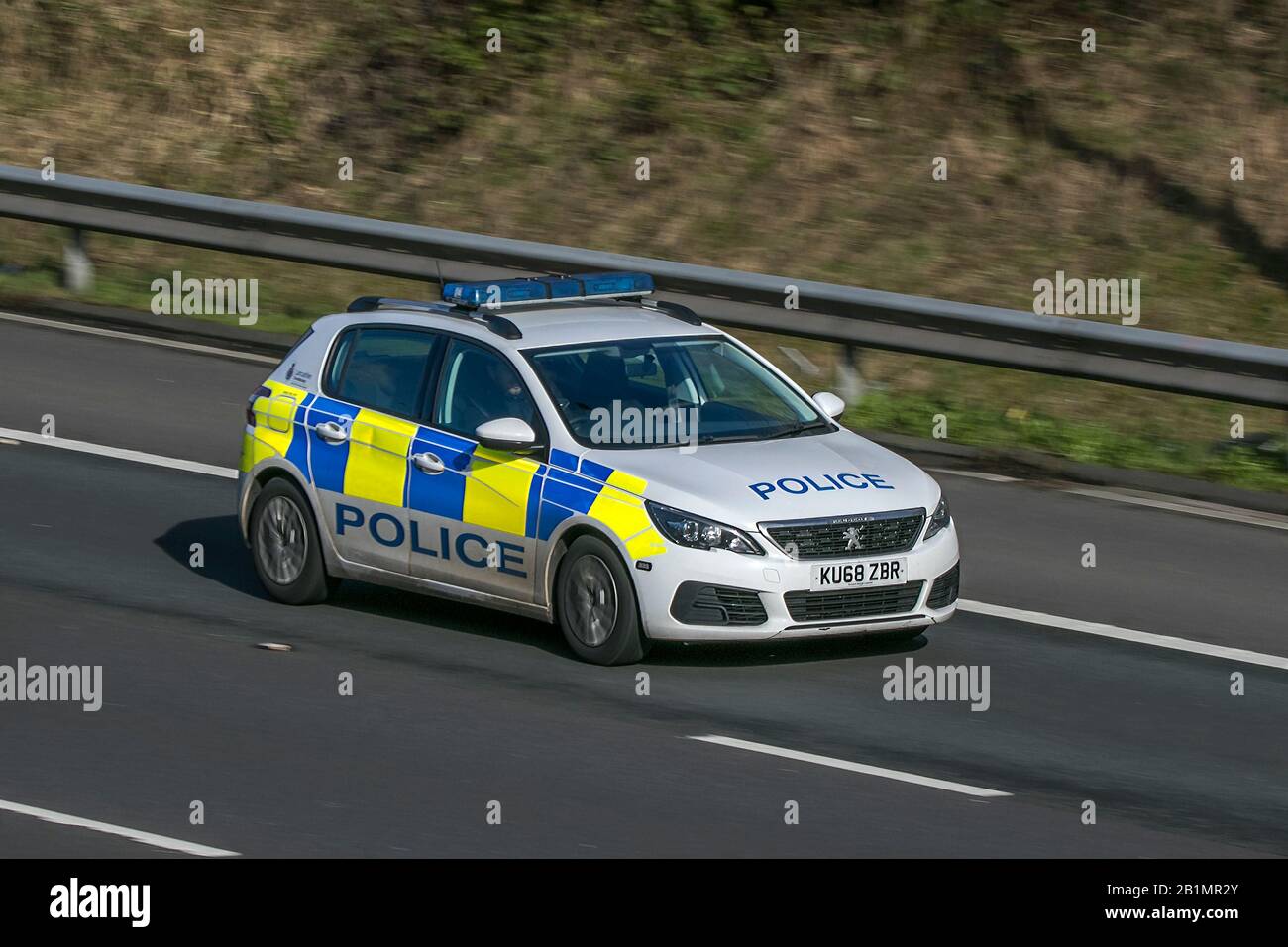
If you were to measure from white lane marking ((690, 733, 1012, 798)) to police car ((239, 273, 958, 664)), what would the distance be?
0.94m

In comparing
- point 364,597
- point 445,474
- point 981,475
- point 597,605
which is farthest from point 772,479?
point 981,475

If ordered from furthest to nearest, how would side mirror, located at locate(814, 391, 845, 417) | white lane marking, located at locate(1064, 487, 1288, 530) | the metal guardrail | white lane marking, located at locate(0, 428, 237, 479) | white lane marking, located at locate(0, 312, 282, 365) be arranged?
white lane marking, located at locate(0, 312, 282, 365), the metal guardrail, white lane marking, located at locate(0, 428, 237, 479), white lane marking, located at locate(1064, 487, 1288, 530), side mirror, located at locate(814, 391, 845, 417)

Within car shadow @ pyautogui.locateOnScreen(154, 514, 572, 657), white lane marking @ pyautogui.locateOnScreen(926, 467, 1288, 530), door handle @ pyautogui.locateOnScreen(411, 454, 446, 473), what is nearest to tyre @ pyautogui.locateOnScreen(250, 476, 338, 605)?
car shadow @ pyautogui.locateOnScreen(154, 514, 572, 657)

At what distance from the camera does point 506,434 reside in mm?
11039

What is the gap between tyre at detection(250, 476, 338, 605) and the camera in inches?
474

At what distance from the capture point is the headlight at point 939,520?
1108 cm

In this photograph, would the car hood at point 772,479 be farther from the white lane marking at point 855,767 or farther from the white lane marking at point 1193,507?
the white lane marking at point 1193,507

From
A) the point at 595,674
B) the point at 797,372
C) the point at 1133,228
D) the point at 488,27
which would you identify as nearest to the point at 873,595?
the point at 595,674

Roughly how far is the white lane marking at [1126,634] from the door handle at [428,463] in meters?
3.08

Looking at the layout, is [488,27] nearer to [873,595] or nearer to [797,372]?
[797,372]

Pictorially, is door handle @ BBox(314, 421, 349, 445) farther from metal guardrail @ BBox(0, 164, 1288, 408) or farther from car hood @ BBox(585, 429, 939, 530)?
metal guardrail @ BBox(0, 164, 1288, 408)
